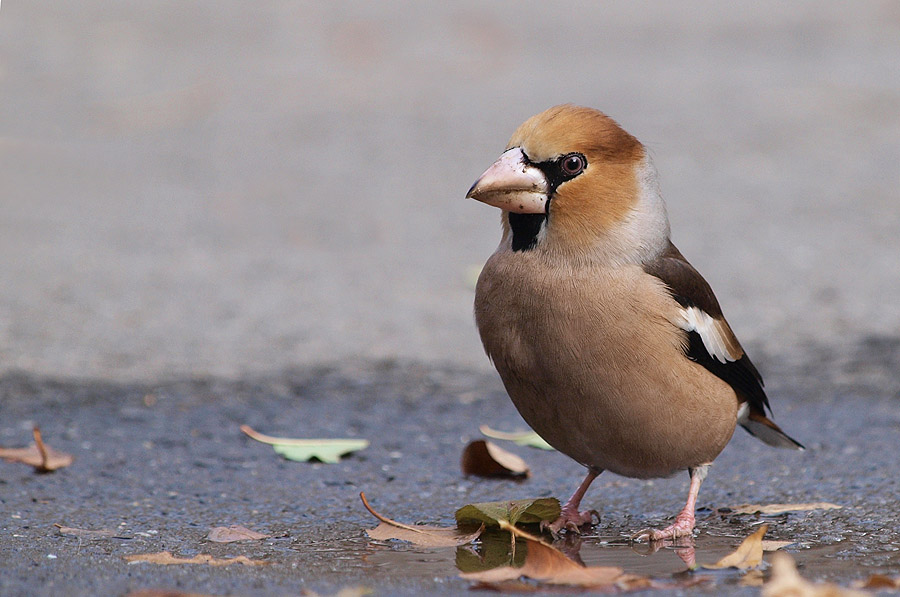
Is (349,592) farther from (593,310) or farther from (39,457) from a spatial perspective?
(39,457)

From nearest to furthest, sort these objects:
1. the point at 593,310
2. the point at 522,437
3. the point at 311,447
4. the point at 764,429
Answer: the point at 593,310 < the point at 764,429 < the point at 311,447 < the point at 522,437

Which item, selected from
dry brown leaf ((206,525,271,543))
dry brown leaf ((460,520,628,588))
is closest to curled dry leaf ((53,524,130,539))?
dry brown leaf ((206,525,271,543))

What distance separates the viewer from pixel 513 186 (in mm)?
3932

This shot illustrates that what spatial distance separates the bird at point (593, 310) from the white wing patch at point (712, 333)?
1 centimetres

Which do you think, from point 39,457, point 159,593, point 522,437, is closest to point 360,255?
point 522,437

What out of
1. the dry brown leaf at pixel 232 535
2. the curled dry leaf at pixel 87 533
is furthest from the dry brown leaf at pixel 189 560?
the curled dry leaf at pixel 87 533

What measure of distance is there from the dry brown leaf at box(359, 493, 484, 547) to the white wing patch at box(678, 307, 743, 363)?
0.97 meters

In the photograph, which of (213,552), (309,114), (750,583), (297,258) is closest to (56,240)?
(297,258)

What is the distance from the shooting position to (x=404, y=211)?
9.21 metres

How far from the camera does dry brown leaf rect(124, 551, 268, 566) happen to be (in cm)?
361

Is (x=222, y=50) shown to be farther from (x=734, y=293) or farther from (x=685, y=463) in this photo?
(x=685, y=463)

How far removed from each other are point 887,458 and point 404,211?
4917 mm

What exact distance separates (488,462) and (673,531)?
1077mm

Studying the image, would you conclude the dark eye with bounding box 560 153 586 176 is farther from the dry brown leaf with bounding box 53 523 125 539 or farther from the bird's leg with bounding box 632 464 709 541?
the dry brown leaf with bounding box 53 523 125 539
